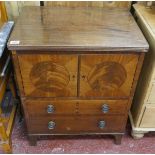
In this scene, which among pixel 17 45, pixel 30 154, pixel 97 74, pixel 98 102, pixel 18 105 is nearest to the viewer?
pixel 17 45

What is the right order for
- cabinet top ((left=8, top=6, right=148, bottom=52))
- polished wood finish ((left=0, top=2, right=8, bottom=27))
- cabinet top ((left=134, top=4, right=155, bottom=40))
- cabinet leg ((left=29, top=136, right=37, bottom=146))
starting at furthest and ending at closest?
1. cabinet leg ((left=29, top=136, right=37, bottom=146))
2. polished wood finish ((left=0, top=2, right=8, bottom=27))
3. cabinet top ((left=134, top=4, right=155, bottom=40))
4. cabinet top ((left=8, top=6, right=148, bottom=52))

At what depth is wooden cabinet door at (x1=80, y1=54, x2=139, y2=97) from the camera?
39.0 inches

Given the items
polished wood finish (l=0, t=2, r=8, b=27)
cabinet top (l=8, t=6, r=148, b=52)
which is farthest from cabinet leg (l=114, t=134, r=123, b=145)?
polished wood finish (l=0, t=2, r=8, b=27)

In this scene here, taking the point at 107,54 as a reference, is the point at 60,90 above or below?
below

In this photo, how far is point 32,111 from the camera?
121 centimetres

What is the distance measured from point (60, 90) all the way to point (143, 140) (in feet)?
2.34

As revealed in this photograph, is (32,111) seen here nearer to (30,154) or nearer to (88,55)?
(30,154)

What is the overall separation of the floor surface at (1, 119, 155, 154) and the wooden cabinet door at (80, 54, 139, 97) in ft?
1.43

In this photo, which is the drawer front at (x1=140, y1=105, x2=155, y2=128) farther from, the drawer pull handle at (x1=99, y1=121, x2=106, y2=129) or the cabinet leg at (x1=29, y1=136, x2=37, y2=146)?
the cabinet leg at (x1=29, y1=136, x2=37, y2=146)

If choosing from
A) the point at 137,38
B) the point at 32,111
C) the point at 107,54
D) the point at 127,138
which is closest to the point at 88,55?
the point at 107,54

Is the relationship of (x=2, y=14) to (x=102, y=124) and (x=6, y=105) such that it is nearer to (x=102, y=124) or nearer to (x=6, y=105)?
(x=6, y=105)

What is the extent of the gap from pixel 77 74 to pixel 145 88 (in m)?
0.41

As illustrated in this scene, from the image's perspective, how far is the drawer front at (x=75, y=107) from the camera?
117cm

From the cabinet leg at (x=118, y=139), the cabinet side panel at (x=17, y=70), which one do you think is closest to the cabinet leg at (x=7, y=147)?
the cabinet side panel at (x=17, y=70)
